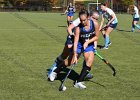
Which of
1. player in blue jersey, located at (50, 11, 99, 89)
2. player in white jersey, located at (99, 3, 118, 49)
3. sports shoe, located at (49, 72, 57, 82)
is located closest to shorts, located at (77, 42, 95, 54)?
player in blue jersey, located at (50, 11, 99, 89)

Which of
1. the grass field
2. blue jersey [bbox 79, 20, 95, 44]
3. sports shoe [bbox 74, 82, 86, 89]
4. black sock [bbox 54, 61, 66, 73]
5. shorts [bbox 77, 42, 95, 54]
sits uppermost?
blue jersey [bbox 79, 20, 95, 44]

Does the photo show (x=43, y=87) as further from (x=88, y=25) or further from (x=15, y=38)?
(x=15, y=38)

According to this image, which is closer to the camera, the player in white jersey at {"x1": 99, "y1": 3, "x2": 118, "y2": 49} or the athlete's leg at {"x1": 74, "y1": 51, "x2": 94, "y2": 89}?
the athlete's leg at {"x1": 74, "y1": 51, "x2": 94, "y2": 89}

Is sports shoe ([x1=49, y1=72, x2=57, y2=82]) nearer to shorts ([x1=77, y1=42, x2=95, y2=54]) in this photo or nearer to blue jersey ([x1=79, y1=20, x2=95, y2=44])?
shorts ([x1=77, y1=42, x2=95, y2=54])

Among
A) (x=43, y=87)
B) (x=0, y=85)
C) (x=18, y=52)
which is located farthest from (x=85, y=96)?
(x=18, y=52)

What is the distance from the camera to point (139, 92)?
909 cm

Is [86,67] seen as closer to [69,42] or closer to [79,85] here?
[79,85]

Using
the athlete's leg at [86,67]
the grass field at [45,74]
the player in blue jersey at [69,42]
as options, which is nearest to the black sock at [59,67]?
the player in blue jersey at [69,42]

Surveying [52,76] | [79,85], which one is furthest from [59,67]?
[79,85]

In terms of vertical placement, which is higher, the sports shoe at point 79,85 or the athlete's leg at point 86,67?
the athlete's leg at point 86,67

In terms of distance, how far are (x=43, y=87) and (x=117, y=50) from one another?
24.7 feet

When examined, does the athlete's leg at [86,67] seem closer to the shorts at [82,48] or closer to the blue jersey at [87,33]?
the shorts at [82,48]

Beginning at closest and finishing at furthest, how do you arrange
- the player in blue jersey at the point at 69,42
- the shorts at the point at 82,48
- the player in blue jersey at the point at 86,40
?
the player in blue jersey at the point at 86,40 < the shorts at the point at 82,48 < the player in blue jersey at the point at 69,42

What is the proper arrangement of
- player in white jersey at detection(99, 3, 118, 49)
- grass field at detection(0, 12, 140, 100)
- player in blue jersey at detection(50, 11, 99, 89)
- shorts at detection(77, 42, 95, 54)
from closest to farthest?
grass field at detection(0, 12, 140, 100)
player in blue jersey at detection(50, 11, 99, 89)
shorts at detection(77, 42, 95, 54)
player in white jersey at detection(99, 3, 118, 49)
